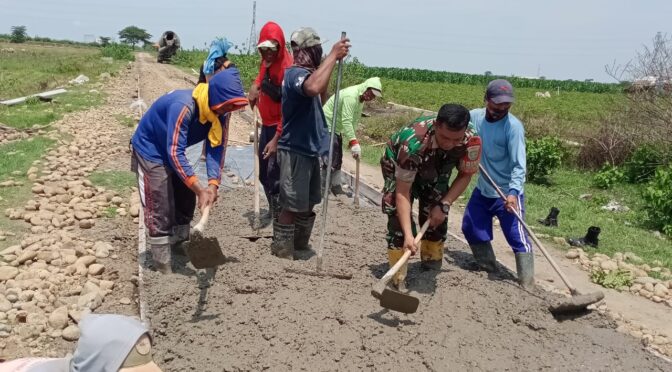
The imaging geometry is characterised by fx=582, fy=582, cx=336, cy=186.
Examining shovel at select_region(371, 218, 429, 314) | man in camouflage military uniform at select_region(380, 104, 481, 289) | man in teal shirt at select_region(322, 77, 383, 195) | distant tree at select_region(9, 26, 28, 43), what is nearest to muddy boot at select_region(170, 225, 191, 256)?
man in camouflage military uniform at select_region(380, 104, 481, 289)

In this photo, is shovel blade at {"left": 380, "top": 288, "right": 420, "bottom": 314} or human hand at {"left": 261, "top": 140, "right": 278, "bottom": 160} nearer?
shovel blade at {"left": 380, "top": 288, "right": 420, "bottom": 314}

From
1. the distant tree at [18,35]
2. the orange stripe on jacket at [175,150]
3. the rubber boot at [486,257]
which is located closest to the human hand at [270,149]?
the orange stripe on jacket at [175,150]

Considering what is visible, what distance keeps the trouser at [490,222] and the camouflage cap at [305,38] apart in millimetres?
1784

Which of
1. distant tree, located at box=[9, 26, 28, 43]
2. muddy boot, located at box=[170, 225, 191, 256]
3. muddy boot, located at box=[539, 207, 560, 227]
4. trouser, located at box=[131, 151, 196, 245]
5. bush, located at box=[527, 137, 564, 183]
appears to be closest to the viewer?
trouser, located at box=[131, 151, 196, 245]

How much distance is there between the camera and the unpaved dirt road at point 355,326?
10.5 feet

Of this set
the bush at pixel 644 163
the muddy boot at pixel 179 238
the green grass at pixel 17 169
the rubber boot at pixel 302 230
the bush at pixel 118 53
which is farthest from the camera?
the bush at pixel 118 53

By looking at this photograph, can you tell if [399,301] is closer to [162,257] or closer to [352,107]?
[162,257]

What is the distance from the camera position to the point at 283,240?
4.40m

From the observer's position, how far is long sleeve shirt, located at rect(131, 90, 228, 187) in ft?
12.1

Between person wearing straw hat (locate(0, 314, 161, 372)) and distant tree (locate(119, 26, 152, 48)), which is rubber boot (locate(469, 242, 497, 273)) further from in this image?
distant tree (locate(119, 26, 152, 48))

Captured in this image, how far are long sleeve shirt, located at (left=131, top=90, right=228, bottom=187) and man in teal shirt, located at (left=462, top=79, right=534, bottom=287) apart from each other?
1.96 metres

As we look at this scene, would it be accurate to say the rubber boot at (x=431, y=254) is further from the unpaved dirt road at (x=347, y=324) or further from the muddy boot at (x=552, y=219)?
the muddy boot at (x=552, y=219)

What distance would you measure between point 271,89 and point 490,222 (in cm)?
212

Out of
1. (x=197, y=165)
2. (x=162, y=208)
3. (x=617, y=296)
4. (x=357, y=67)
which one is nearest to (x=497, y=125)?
(x=617, y=296)
